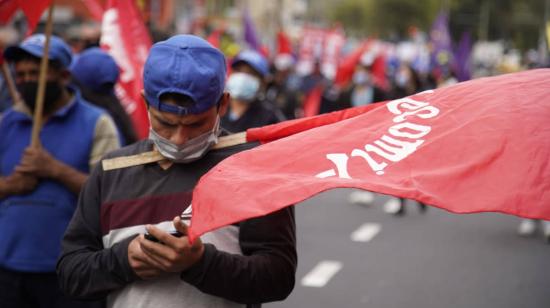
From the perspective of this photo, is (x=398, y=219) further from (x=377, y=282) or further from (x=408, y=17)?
(x=408, y=17)

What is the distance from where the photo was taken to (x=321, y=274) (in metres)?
8.66

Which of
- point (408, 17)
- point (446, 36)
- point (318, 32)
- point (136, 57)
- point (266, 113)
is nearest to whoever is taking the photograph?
point (136, 57)

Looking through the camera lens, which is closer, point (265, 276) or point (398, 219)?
point (265, 276)

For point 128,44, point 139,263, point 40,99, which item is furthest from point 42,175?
point 128,44

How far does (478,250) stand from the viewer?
33.1 ft

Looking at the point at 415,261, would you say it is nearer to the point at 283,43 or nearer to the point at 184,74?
the point at 184,74

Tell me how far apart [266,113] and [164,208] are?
17.0 feet

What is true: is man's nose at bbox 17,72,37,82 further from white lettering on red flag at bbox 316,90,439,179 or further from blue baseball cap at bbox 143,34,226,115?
white lettering on red flag at bbox 316,90,439,179

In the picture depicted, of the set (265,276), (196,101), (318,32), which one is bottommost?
(318,32)

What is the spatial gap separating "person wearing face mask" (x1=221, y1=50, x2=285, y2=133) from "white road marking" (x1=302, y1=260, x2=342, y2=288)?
4.71ft

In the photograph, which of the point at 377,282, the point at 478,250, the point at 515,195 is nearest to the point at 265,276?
the point at 515,195

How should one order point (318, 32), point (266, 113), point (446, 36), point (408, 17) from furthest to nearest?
point (408, 17)
point (446, 36)
point (318, 32)
point (266, 113)

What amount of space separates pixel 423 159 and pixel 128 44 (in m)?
5.14

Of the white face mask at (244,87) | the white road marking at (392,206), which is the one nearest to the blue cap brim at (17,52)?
the white face mask at (244,87)
